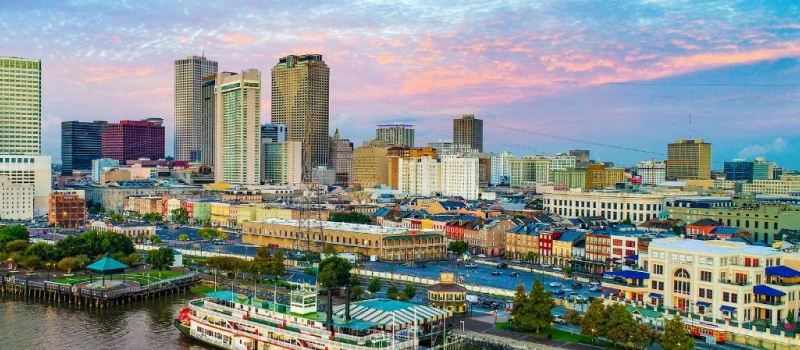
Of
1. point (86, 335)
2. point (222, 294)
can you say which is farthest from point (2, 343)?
point (222, 294)

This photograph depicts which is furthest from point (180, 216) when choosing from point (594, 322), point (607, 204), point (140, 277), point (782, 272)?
point (782, 272)

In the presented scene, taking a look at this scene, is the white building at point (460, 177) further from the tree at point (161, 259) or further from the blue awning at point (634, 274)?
the blue awning at point (634, 274)

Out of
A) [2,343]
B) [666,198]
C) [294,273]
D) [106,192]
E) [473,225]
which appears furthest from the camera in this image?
[106,192]

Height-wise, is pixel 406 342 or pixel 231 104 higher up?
pixel 231 104

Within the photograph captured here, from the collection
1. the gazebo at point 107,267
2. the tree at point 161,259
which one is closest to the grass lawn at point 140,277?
the tree at point 161,259

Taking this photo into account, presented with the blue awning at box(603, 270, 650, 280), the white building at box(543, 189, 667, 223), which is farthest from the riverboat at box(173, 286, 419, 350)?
the white building at box(543, 189, 667, 223)

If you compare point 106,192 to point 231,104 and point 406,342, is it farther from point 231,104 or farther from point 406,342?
point 406,342

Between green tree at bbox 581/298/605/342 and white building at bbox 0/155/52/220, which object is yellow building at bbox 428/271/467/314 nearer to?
green tree at bbox 581/298/605/342
